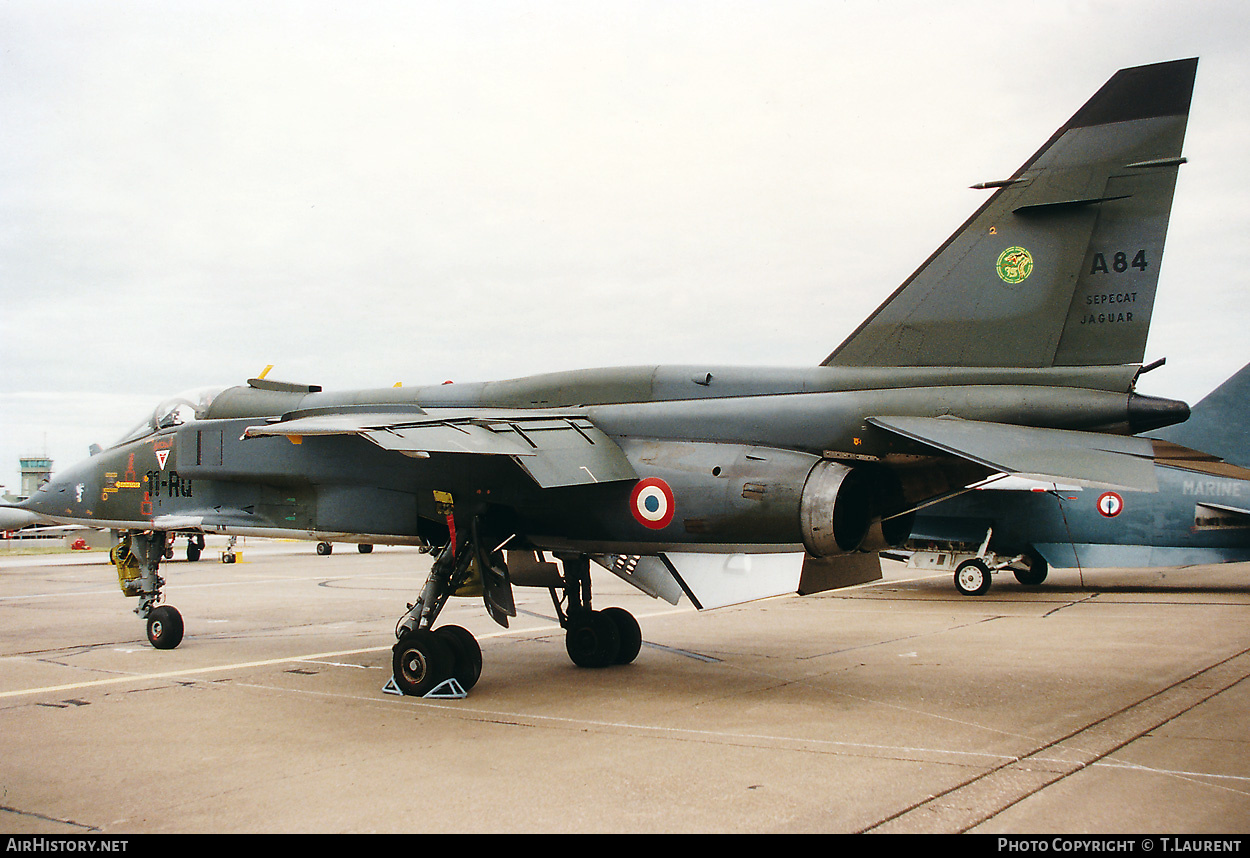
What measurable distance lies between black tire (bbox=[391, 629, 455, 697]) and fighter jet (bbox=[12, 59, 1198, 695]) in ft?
0.06

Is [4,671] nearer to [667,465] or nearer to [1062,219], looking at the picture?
[667,465]

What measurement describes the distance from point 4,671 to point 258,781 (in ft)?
18.1

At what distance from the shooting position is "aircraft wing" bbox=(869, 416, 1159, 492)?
5570mm

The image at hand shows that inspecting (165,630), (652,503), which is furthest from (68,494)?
(652,503)

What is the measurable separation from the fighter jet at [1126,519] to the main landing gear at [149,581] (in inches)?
411

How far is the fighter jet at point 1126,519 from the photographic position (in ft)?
51.5

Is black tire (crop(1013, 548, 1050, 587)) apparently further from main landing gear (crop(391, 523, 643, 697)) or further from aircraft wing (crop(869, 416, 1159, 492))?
aircraft wing (crop(869, 416, 1159, 492))

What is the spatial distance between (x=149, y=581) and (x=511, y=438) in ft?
19.1

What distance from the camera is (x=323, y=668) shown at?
9047 mm

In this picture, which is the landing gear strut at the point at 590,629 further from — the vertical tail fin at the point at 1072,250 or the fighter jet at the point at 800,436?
the vertical tail fin at the point at 1072,250

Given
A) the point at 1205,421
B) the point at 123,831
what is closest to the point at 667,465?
the point at 123,831

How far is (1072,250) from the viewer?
6.96 meters

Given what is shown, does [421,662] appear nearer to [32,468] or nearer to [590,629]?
[590,629]

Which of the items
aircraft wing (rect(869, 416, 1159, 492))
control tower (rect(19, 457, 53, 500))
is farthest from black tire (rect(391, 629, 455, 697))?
control tower (rect(19, 457, 53, 500))
